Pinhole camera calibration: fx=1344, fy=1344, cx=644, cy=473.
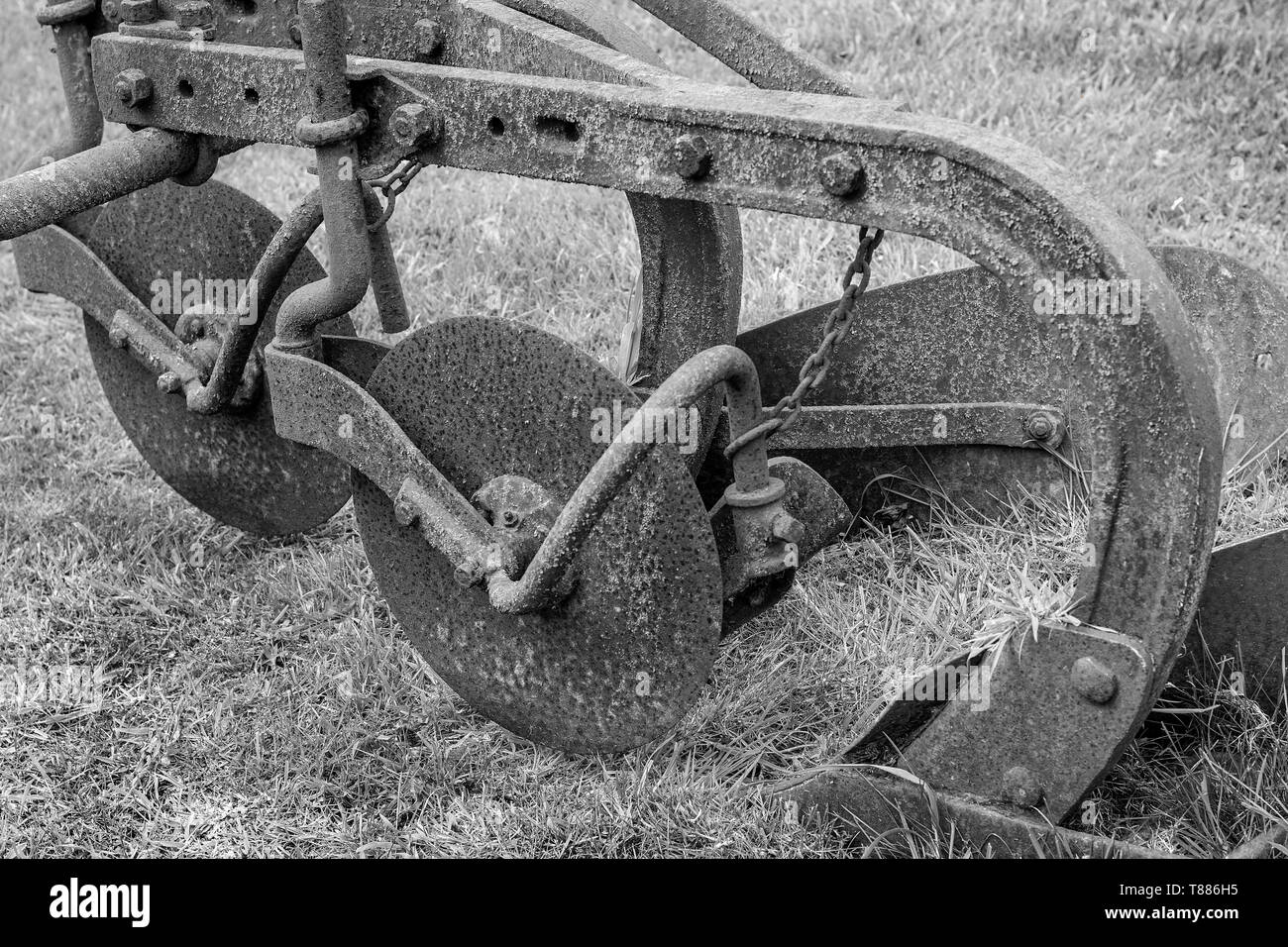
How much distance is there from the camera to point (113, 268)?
2.90 m

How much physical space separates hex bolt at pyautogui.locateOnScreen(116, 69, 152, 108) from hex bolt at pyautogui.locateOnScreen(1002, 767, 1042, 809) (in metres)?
1.86

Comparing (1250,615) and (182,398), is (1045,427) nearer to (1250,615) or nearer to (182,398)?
(1250,615)

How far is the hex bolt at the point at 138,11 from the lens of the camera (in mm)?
2463

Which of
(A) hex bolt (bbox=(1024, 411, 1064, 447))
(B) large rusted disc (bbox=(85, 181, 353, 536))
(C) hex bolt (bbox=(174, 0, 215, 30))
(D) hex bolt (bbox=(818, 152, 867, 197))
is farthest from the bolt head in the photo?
(C) hex bolt (bbox=(174, 0, 215, 30))

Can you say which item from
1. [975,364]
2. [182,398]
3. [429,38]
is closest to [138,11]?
[429,38]

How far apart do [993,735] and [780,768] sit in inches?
20.3

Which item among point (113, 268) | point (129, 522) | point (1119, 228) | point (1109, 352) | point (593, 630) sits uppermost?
point (1119, 228)

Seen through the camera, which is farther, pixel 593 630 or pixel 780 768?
pixel 780 768

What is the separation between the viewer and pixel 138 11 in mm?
2473

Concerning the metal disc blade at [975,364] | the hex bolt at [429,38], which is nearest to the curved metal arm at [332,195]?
the hex bolt at [429,38]

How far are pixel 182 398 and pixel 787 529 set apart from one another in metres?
1.46

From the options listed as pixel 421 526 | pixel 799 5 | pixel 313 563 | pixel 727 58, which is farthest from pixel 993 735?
pixel 799 5

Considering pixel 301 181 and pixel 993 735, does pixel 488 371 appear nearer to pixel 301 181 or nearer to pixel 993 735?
pixel 993 735

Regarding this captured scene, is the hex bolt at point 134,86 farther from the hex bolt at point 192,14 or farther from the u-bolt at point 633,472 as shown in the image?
the u-bolt at point 633,472
